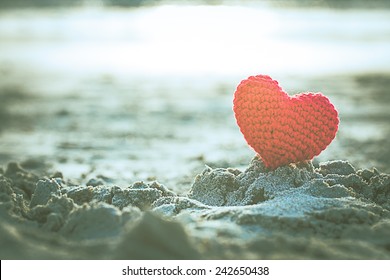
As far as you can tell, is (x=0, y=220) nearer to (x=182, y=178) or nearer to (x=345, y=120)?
(x=182, y=178)

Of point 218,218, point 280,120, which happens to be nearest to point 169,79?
point 280,120

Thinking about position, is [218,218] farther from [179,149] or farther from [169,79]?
[169,79]

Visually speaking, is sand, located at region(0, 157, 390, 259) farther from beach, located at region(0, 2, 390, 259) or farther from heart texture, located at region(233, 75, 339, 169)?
heart texture, located at region(233, 75, 339, 169)

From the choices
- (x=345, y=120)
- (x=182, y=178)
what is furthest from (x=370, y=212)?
(x=345, y=120)

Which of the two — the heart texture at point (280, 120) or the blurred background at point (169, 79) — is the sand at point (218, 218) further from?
the blurred background at point (169, 79)

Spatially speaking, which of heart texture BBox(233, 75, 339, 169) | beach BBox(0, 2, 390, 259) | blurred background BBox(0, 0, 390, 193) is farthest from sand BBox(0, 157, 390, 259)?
blurred background BBox(0, 0, 390, 193)

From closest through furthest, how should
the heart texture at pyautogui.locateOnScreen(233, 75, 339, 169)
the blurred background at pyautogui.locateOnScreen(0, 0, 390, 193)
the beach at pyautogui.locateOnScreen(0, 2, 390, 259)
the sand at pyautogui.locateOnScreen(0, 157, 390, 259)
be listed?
1. the sand at pyautogui.locateOnScreen(0, 157, 390, 259)
2. the beach at pyautogui.locateOnScreen(0, 2, 390, 259)
3. the heart texture at pyautogui.locateOnScreen(233, 75, 339, 169)
4. the blurred background at pyautogui.locateOnScreen(0, 0, 390, 193)
